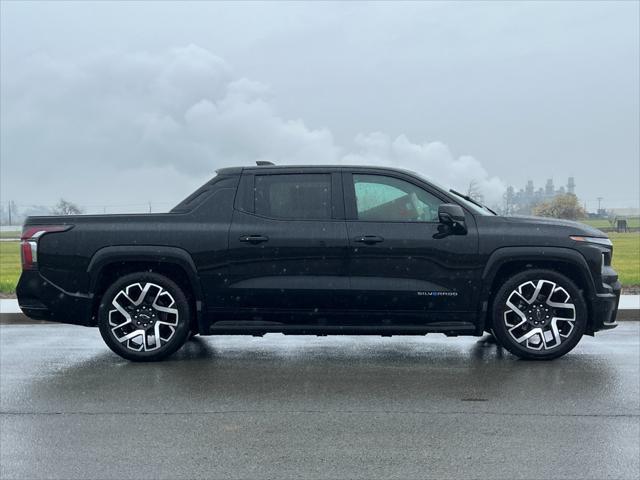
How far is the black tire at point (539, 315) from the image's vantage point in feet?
22.1

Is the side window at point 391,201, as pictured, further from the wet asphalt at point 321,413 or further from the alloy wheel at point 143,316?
the alloy wheel at point 143,316

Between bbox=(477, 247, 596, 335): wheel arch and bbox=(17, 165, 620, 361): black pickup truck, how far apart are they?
0.01 metres

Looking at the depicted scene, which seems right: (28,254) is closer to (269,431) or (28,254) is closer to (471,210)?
(269,431)

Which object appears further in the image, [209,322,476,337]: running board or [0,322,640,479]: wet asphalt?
[209,322,476,337]: running board

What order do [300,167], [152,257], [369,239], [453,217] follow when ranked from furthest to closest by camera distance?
[300,167] → [152,257] → [369,239] → [453,217]

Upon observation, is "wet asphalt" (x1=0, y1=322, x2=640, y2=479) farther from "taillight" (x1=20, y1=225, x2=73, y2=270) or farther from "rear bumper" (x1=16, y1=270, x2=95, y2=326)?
"taillight" (x1=20, y1=225, x2=73, y2=270)

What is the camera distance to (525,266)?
22.7 feet

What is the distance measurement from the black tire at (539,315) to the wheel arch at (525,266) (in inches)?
4.1

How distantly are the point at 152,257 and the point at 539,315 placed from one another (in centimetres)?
371

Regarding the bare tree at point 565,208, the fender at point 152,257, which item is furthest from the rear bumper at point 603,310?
the bare tree at point 565,208

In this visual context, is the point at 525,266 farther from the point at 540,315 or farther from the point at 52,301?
the point at 52,301

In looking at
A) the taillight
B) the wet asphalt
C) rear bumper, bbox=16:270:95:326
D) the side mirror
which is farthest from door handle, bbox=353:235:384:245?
the taillight

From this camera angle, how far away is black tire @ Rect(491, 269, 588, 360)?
22.1ft

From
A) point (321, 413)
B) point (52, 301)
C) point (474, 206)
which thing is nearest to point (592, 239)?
point (474, 206)
